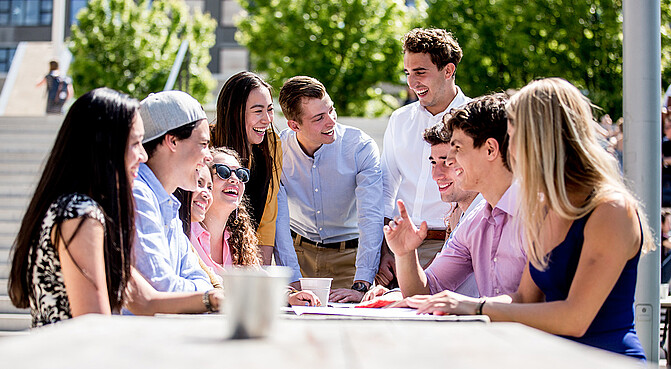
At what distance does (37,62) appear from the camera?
95.8 feet

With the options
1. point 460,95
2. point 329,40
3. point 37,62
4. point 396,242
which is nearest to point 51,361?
point 396,242

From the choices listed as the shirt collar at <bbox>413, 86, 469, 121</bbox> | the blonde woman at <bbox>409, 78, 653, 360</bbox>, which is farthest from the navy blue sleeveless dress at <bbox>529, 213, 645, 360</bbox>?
the shirt collar at <bbox>413, 86, 469, 121</bbox>

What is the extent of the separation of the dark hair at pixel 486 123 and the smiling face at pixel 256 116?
1.60m

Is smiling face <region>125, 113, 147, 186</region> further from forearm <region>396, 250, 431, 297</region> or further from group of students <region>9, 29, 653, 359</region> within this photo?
forearm <region>396, 250, 431, 297</region>

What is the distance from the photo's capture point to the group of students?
2.28 m

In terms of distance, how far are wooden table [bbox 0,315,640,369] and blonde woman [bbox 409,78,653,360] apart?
80 cm

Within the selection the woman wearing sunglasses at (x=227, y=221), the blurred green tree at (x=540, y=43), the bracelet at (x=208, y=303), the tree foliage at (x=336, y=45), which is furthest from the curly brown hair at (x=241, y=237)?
the tree foliage at (x=336, y=45)

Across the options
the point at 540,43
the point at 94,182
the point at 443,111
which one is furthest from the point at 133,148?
the point at 540,43

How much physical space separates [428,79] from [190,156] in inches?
88.6

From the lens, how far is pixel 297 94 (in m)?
4.68

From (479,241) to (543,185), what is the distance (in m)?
0.76

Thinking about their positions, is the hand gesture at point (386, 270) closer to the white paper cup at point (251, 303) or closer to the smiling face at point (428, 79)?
the smiling face at point (428, 79)

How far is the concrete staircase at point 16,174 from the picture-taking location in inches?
289

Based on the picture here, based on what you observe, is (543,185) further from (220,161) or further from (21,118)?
(21,118)
